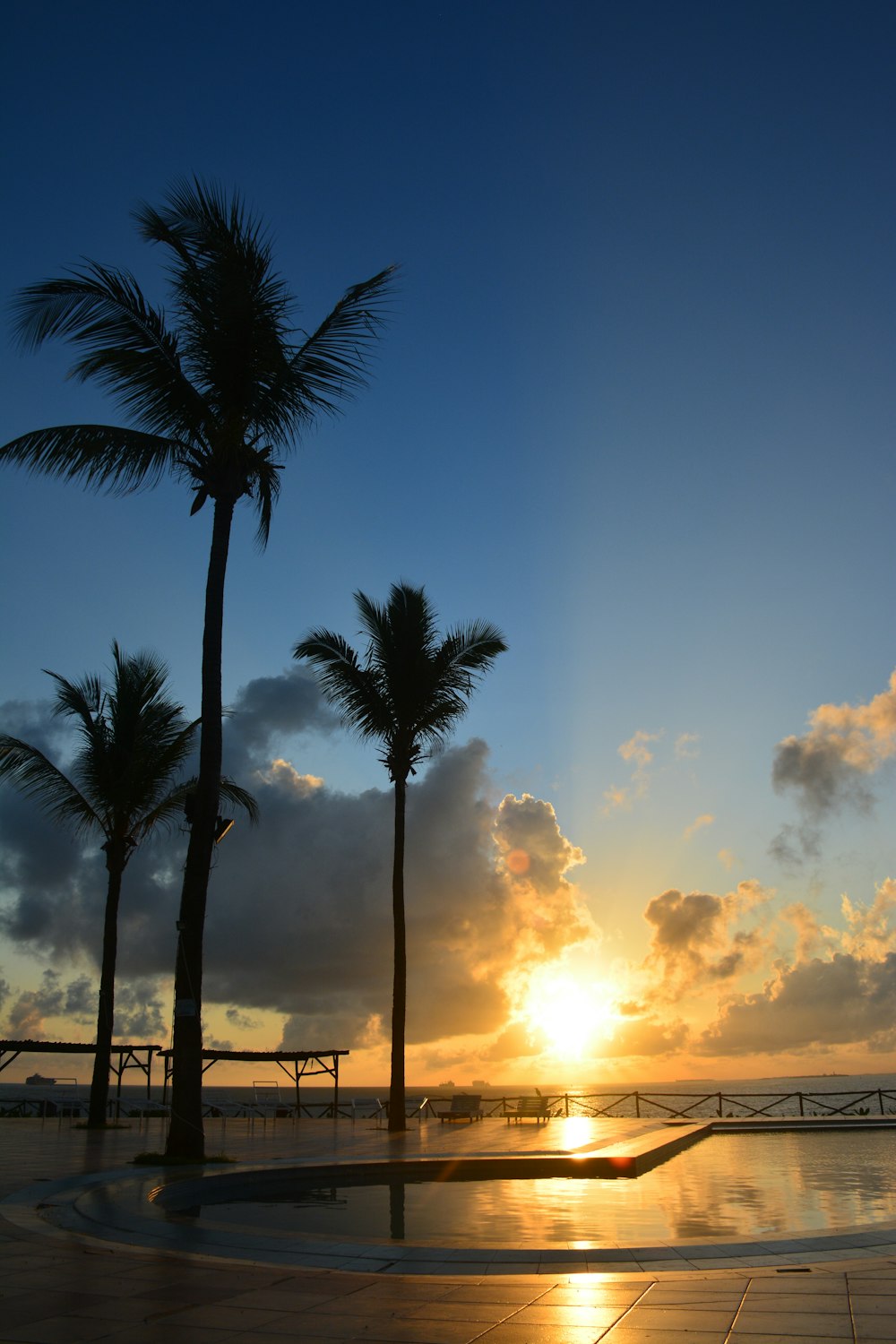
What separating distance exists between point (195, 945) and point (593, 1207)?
20.2 ft

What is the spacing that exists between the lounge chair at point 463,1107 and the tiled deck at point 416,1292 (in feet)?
56.7

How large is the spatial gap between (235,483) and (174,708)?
9709 millimetres

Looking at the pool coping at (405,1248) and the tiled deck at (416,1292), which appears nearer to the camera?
the tiled deck at (416,1292)

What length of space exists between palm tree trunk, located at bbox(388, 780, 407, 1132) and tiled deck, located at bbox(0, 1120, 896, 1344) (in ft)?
41.5

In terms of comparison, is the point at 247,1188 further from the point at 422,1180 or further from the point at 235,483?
the point at 235,483

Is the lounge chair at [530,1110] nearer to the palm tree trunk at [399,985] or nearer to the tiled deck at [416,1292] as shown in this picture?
the palm tree trunk at [399,985]

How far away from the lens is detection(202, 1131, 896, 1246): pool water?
28.0 ft

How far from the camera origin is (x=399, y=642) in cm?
2292

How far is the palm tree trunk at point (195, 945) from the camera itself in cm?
1337

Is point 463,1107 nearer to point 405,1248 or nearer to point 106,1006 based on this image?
point 106,1006

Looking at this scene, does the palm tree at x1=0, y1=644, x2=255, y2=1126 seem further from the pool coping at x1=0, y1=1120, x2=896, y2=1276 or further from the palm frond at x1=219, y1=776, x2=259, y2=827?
the pool coping at x1=0, y1=1120, x2=896, y2=1276

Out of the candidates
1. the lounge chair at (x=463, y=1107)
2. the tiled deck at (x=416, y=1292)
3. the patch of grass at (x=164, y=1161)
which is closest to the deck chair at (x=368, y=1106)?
the lounge chair at (x=463, y=1107)

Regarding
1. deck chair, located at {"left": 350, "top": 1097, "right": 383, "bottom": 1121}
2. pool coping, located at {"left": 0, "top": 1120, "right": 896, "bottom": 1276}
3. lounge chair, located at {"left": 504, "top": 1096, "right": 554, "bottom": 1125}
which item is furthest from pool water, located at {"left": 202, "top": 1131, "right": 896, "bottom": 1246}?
deck chair, located at {"left": 350, "top": 1097, "right": 383, "bottom": 1121}

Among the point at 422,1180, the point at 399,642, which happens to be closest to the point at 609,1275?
the point at 422,1180
